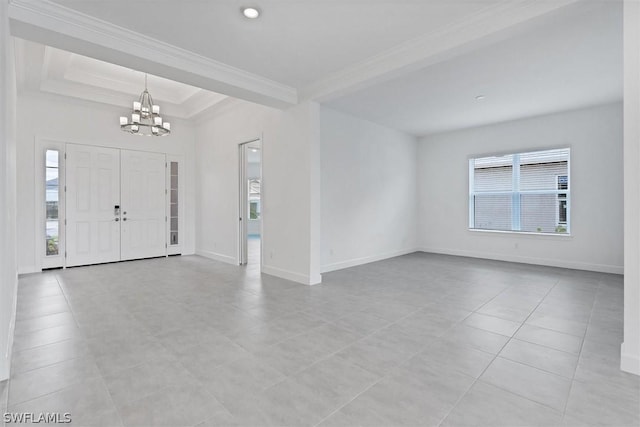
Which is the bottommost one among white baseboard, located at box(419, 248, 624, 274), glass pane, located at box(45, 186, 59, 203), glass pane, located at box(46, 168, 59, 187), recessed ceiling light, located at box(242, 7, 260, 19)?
white baseboard, located at box(419, 248, 624, 274)

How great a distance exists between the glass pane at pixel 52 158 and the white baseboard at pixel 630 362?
8.01 m

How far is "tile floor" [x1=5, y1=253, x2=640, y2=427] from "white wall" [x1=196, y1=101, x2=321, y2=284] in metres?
0.70

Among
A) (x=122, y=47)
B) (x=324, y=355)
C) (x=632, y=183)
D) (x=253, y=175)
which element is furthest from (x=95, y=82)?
(x=632, y=183)

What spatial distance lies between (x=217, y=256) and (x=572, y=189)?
7.07 m

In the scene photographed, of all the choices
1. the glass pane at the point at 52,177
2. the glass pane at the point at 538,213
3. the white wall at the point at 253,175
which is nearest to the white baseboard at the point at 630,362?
the glass pane at the point at 538,213

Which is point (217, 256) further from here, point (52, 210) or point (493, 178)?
point (493, 178)

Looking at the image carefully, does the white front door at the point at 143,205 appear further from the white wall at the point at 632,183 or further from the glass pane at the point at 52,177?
the white wall at the point at 632,183

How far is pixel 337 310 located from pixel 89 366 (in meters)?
2.24

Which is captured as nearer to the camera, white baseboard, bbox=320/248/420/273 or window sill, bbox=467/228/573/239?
white baseboard, bbox=320/248/420/273

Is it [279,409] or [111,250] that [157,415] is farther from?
[111,250]

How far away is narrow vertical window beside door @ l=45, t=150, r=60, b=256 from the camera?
219 inches

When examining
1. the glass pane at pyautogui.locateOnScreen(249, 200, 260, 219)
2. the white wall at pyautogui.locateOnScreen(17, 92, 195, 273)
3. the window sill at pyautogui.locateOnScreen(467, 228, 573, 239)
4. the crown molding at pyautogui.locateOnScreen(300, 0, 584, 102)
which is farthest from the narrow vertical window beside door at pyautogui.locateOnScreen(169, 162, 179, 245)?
the window sill at pyautogui.locateOnScreen(467, 228, 573, 239)

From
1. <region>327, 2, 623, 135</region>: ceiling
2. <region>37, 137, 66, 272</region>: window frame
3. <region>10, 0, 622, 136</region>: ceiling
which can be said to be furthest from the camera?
<region>37, 137, 66, 272</region>: window frame

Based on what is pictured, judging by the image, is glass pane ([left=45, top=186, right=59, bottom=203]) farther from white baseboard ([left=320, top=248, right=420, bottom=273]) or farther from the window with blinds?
the window with blinds
